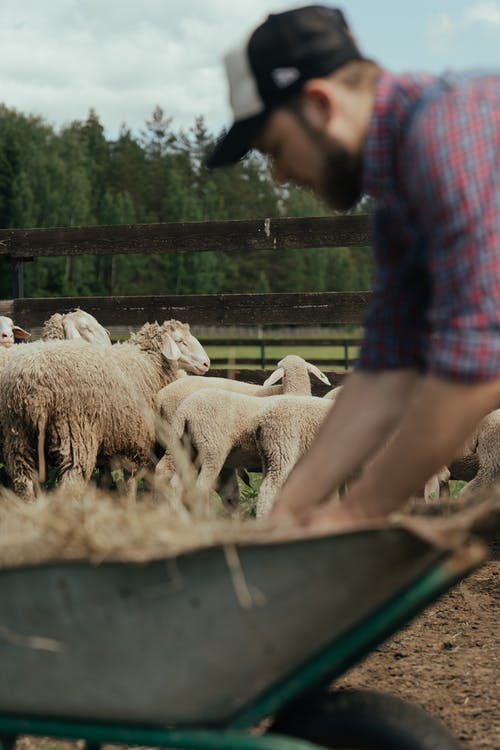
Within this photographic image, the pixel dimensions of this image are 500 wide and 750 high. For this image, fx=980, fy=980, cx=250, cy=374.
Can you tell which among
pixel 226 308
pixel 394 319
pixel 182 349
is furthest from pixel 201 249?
pixel 394 319

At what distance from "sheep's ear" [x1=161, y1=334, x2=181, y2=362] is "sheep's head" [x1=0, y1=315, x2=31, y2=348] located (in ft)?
4.94

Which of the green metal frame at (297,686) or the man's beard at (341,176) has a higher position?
the man's beard at (341,176)

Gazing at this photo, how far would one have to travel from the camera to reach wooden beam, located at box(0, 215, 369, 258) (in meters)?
8.18

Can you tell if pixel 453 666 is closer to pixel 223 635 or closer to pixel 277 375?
pixel 223 635

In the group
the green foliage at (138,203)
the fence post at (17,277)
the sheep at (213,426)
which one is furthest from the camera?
the green foliage at (138,203)

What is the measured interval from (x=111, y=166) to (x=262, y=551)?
2434 inches

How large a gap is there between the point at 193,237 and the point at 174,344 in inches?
55.0

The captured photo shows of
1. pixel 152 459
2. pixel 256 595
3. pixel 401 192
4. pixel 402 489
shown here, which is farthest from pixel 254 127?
pixel 152 459

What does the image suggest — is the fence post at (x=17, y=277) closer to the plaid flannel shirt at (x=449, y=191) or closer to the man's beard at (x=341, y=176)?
the man's beard at (x=341, y=176)

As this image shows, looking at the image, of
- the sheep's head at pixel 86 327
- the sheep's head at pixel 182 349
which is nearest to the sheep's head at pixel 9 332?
the sheep's head at pixel 86 327

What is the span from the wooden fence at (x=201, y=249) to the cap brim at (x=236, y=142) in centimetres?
586

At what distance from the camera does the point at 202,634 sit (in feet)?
5.99

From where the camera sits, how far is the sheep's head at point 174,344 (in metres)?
7.67

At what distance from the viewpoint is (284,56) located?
183 cm
